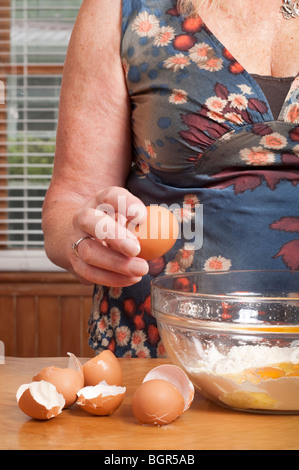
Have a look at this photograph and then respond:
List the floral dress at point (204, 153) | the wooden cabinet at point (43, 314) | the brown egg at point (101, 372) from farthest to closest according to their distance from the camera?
the wooden cabinet at point (43, 314) < the floral dress at point (204, 153) < the brown egg at point (101, 372)

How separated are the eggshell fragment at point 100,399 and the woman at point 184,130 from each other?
1.20ft

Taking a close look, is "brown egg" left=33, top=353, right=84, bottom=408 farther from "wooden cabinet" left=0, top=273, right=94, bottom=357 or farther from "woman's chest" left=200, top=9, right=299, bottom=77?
"wooden cabinet" left=0, top=273, right=94, bottom=357

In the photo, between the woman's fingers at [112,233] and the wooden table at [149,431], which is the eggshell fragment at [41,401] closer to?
the wooden table at [149,431]

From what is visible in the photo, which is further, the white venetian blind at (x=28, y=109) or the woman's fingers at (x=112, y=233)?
the white venetian blind at (x=28, y=109)

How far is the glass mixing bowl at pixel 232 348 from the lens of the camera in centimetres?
64

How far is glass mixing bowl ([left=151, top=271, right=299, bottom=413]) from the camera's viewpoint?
0.64 meters


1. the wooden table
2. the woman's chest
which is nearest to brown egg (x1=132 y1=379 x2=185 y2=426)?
the wooden table

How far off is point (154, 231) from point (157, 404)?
0.25 m

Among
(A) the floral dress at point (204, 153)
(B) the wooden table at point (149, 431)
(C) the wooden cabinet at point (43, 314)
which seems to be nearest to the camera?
(B) the wooden table at point (149, 431)

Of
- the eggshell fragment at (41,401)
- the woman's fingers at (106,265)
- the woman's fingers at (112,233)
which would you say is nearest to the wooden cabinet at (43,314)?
the woman's fingers at (106,265)

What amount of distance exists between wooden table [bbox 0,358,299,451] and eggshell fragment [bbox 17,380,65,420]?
12mm

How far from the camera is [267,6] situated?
112 centimetres

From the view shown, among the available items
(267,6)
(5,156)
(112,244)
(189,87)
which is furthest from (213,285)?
(5,156)

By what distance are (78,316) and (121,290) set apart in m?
1.46
